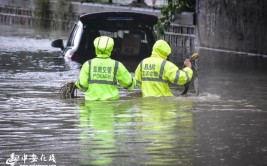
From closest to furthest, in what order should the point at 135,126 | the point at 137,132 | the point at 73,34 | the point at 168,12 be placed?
1. the point at 137,132
2. the point at 135,126
3. the point at 73,34
4. the point at 168,12

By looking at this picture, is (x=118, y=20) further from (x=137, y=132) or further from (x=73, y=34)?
(x=137, y=132)

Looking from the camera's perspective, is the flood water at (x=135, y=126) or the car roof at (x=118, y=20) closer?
the flood water at (x=135, y=126)

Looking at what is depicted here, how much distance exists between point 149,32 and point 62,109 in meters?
6.18

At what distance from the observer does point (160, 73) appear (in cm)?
1659

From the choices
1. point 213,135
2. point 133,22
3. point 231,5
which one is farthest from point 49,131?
point 231,5

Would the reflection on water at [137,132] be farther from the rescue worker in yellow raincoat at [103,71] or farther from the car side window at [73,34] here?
the car side window at [73,34]

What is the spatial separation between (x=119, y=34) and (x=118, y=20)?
40cm

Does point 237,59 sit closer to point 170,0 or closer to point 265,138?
point 170,0

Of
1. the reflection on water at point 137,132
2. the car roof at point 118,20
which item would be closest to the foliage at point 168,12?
the car roof at point 118,20

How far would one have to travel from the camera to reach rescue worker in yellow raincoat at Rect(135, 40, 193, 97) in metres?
16.5

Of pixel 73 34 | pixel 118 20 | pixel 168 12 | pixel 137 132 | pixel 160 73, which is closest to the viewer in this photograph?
pixel 137 132

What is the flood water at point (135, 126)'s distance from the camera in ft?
40.4

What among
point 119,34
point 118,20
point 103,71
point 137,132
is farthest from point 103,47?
point 119,34

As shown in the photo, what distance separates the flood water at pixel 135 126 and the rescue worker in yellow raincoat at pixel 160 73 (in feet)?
0.69
